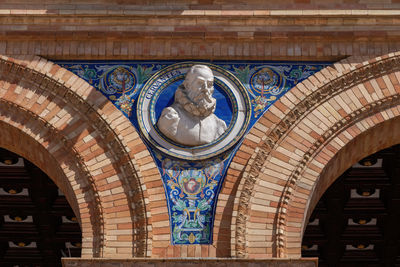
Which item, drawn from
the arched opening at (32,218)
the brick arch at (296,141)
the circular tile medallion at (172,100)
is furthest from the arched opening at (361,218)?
the arched opening at (32,218)

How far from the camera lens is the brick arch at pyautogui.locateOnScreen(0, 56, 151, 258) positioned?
1498 cm

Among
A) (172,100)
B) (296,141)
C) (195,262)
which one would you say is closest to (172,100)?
(172,100)

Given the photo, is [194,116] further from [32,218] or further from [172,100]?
[32,218]

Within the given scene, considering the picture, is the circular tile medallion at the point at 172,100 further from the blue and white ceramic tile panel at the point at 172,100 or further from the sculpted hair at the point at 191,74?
the sculpted hair at the point at 191,74

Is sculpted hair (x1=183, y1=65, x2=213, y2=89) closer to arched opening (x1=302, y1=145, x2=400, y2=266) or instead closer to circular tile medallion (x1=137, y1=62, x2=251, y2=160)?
circular tile medallion (x1=137, y1=62, x2=251, y2=160)

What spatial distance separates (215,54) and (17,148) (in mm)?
2854

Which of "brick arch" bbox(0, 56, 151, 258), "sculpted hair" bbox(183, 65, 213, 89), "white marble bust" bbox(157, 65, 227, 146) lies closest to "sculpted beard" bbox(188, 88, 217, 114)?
"white marble bust" bbox(157, 65, 227, 146)

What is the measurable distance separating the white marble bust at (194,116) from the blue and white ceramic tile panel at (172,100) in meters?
0.09

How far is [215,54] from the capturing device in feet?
53.2

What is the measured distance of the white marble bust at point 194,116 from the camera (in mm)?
15594

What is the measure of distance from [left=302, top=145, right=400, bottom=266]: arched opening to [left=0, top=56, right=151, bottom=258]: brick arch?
4483 mm

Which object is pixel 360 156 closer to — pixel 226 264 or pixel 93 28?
pixel 226 264

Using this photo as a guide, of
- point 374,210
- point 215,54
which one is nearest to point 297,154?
point 215,54

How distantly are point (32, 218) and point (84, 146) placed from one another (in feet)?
14.4
